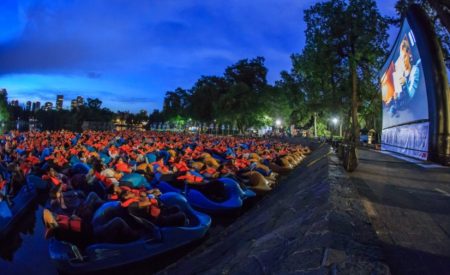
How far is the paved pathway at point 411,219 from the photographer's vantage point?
16.1 ft

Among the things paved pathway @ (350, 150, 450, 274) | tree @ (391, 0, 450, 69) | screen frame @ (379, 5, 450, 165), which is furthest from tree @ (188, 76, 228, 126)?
paved pathway @ (350, 150, 450, 274)

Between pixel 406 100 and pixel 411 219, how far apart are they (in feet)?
64.0

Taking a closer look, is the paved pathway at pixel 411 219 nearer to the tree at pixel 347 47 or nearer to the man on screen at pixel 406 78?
the man on screen at pixel 406 78

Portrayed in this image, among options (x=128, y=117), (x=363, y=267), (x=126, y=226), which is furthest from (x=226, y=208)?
(x=128, y=117)

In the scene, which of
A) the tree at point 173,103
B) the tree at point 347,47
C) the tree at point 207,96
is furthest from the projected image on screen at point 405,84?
the tree at point 173,103

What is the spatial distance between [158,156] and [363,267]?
24112mm

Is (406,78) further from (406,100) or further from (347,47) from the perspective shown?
(347,47)

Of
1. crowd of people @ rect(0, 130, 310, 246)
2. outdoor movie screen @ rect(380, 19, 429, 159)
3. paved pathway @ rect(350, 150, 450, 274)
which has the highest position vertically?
outdoor movie screen @ rect(380, 19, 429, 159)

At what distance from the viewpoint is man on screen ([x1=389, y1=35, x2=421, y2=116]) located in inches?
873

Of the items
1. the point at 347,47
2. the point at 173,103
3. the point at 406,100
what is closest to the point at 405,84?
the point at 406,100

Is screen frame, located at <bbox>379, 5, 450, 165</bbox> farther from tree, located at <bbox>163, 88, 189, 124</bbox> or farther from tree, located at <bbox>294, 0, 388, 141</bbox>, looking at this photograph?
tree, located at <bbox>163, 88, 189, 124</bbox>

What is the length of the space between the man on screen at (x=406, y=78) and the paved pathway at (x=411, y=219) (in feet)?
35.8

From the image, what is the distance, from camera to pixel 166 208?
459 inches

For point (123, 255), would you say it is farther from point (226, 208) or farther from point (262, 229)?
point (226, 208)
